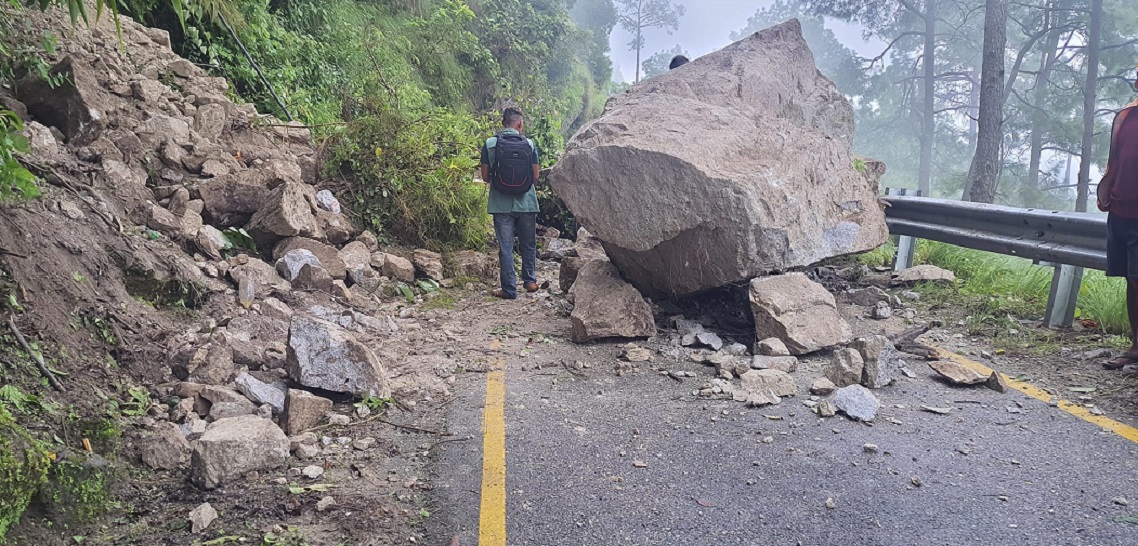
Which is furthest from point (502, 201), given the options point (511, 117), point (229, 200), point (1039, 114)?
point (1039, 114)

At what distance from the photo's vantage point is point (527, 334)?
563 cm

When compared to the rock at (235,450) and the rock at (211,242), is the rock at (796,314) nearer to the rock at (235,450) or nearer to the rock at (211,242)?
the rock at (235,450)

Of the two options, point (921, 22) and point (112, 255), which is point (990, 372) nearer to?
point (112, 255)

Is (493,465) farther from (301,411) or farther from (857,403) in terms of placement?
(857,403)

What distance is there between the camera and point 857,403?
12.4 feet

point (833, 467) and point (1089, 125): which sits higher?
point (1089, 125)

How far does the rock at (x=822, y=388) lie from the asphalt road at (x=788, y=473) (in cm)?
25

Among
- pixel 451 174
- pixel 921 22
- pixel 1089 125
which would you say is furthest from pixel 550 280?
pixel 921 22

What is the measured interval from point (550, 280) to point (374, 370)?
3.86 meters

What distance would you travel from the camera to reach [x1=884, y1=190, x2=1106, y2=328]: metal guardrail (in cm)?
506

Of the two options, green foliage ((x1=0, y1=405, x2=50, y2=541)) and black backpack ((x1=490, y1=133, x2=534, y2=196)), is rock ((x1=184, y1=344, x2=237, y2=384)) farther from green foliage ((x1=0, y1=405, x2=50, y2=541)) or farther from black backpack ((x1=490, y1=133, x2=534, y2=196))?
black backpack ((x1=490, y1=133, x2=534, y2=196))

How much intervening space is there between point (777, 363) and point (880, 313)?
1.80 meters


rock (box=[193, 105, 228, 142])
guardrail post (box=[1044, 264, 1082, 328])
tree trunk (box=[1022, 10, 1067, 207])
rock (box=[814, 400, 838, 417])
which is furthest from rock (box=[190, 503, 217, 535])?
tree trunk (box=[1022, 10, 1067, 207])

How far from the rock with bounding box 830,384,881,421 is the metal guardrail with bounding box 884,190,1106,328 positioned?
2.34 m
